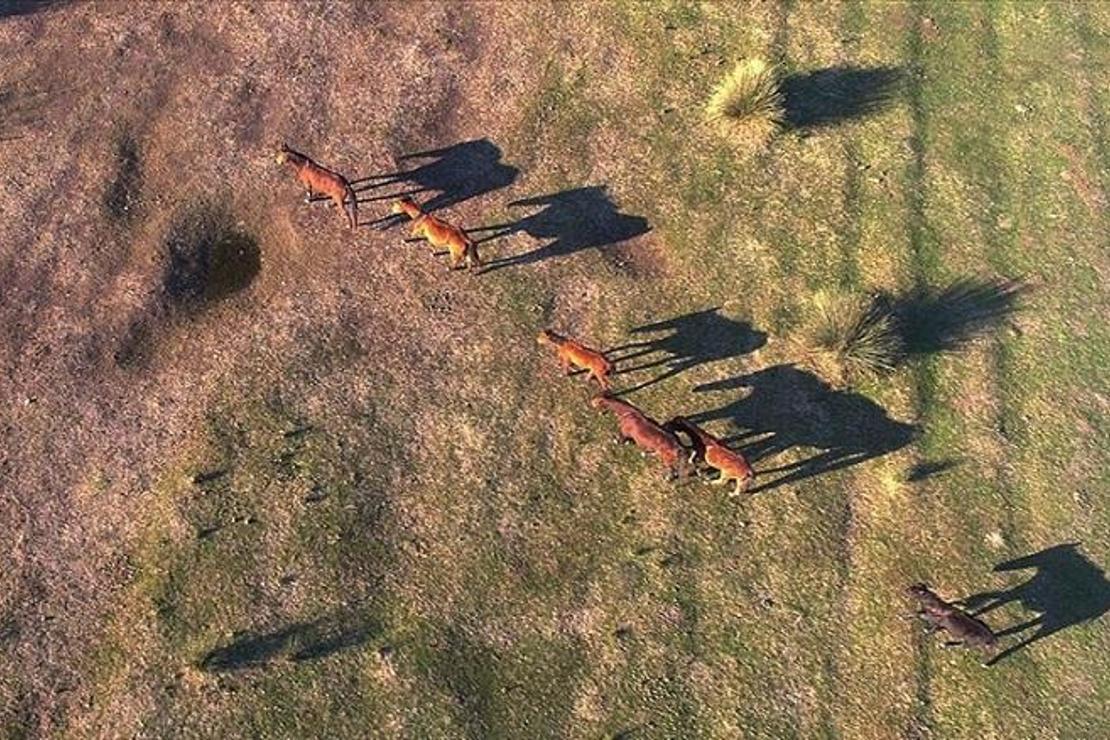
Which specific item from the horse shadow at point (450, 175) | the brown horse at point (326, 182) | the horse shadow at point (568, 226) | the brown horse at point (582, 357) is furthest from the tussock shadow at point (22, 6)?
the brown horse at point (582, 357)

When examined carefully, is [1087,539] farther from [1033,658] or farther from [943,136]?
[943,136]

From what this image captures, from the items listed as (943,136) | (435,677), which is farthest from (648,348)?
(943,136)

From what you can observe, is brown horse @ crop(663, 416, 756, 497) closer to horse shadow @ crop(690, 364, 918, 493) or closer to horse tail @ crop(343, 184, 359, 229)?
horse shadow @ crop(690, 364, 918, 493)

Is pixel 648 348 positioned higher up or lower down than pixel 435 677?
higher up

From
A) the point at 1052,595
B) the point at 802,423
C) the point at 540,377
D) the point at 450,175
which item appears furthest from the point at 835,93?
the point at 1052,595

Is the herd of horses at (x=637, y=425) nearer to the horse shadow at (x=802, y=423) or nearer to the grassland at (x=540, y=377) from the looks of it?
the grassland at (x=540, y=377)

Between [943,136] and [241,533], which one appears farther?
[943,136]

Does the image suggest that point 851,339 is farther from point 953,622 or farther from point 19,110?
point 19,110
